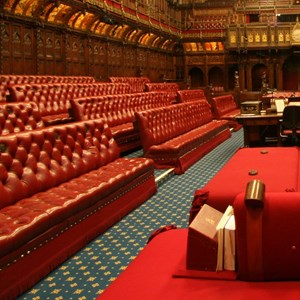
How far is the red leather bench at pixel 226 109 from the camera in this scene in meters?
12.6

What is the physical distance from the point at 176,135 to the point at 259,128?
1359mm

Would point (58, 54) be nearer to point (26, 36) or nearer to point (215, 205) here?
point (26, 36)

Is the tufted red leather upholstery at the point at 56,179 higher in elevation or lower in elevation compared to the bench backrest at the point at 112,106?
lower

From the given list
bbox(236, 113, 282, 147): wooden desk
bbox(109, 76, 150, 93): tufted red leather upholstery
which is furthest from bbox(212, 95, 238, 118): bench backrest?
bbox(236, 113, 282, 147): wooden desk

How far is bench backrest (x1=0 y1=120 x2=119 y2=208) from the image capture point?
4.02 m

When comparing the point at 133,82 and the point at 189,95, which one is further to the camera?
the point at 133,82

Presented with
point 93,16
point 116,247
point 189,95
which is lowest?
point 116,247

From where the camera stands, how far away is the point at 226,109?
546 inches

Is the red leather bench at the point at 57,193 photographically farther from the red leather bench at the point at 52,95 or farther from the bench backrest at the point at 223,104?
the bench backrest at the point at 223,104

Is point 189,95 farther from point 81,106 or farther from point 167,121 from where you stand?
point 81,106

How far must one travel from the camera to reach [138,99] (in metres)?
9.62

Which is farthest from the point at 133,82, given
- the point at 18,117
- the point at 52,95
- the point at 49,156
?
the point at 49,156

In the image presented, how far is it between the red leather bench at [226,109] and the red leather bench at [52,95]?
4.08 meters

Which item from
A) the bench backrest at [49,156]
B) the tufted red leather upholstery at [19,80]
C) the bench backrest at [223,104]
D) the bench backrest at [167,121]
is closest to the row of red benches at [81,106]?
the tufted red leather upholstery at [19,80]
